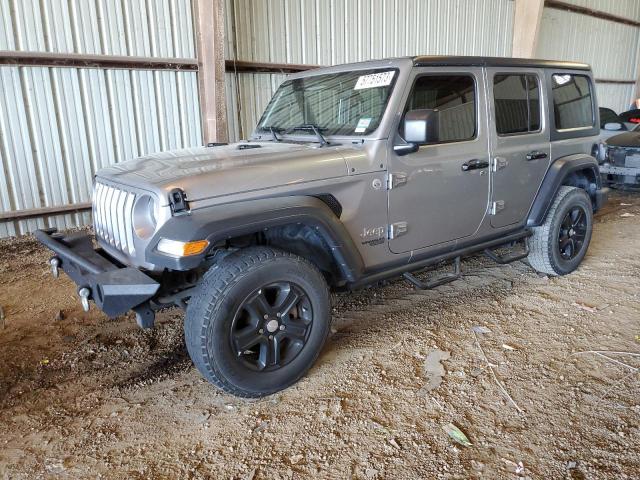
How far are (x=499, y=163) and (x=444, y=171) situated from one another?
637mm

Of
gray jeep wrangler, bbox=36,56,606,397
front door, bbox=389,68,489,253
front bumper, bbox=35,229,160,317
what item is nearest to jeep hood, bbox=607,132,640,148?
gray jeep wrangler, bbox=36,56,606,397

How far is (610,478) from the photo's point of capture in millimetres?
2123

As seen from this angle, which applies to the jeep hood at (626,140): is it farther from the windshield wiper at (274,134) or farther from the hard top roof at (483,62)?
the windshield wiper at (274,134)

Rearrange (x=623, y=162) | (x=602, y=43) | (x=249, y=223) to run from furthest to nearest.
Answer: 1. (x=602, y=43)
2. (x=623, y=162)
3. (x=249, y=223)

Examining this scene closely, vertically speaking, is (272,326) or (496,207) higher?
(496,207)

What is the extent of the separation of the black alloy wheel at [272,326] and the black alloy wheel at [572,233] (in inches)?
110

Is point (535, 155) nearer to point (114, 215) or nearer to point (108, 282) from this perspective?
point (114, 215)

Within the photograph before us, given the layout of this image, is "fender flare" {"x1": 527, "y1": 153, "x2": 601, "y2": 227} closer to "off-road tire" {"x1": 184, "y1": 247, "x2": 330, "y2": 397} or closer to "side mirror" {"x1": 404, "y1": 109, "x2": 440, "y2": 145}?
"side mirror" {"x1": 404, "y1": 109, "x2": 440, "y2": 145}

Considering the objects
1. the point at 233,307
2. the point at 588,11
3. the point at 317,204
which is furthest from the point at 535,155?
the point at 588,11

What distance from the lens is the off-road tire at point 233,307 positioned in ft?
7.98

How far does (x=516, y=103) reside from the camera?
384cm

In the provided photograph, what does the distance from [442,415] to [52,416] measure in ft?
6.79

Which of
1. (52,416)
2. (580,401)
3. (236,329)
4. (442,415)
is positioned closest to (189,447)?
(236,329)

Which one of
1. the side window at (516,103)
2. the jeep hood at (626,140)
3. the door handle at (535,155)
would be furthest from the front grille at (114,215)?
the jeep hood at (626,140)
